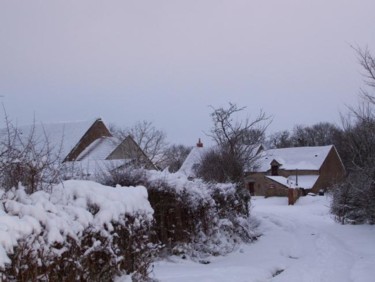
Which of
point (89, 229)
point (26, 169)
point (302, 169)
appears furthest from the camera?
point (302, 169)

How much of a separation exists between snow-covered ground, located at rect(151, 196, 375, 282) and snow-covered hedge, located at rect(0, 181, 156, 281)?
3.38 feet

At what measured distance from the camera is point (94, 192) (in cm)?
638

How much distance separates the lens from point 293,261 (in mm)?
10852

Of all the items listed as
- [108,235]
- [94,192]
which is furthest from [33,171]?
[108,235]

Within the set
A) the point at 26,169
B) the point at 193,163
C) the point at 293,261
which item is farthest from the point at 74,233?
the point at 193,163

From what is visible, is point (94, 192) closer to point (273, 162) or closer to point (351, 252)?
point (351, 252)

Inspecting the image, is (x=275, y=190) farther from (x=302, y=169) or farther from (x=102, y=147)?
(x=102, y=147)

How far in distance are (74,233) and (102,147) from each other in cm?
4148

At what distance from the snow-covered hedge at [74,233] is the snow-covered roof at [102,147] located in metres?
37.2

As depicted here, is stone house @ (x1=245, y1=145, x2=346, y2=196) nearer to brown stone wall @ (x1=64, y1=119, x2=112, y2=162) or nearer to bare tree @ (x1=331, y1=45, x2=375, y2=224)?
brown stone wall @ (x1=64, y1=119, x2=112, y2=162)

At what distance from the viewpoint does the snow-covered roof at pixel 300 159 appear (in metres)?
56.4

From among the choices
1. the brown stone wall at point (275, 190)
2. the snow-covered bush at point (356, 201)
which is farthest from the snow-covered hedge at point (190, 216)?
the brown stone wall at point (275, 190)

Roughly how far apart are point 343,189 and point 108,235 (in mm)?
14744

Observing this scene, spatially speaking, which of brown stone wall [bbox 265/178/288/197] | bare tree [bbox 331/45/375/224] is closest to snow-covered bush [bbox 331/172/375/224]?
bare tree [bbox 331/45/375/224]
